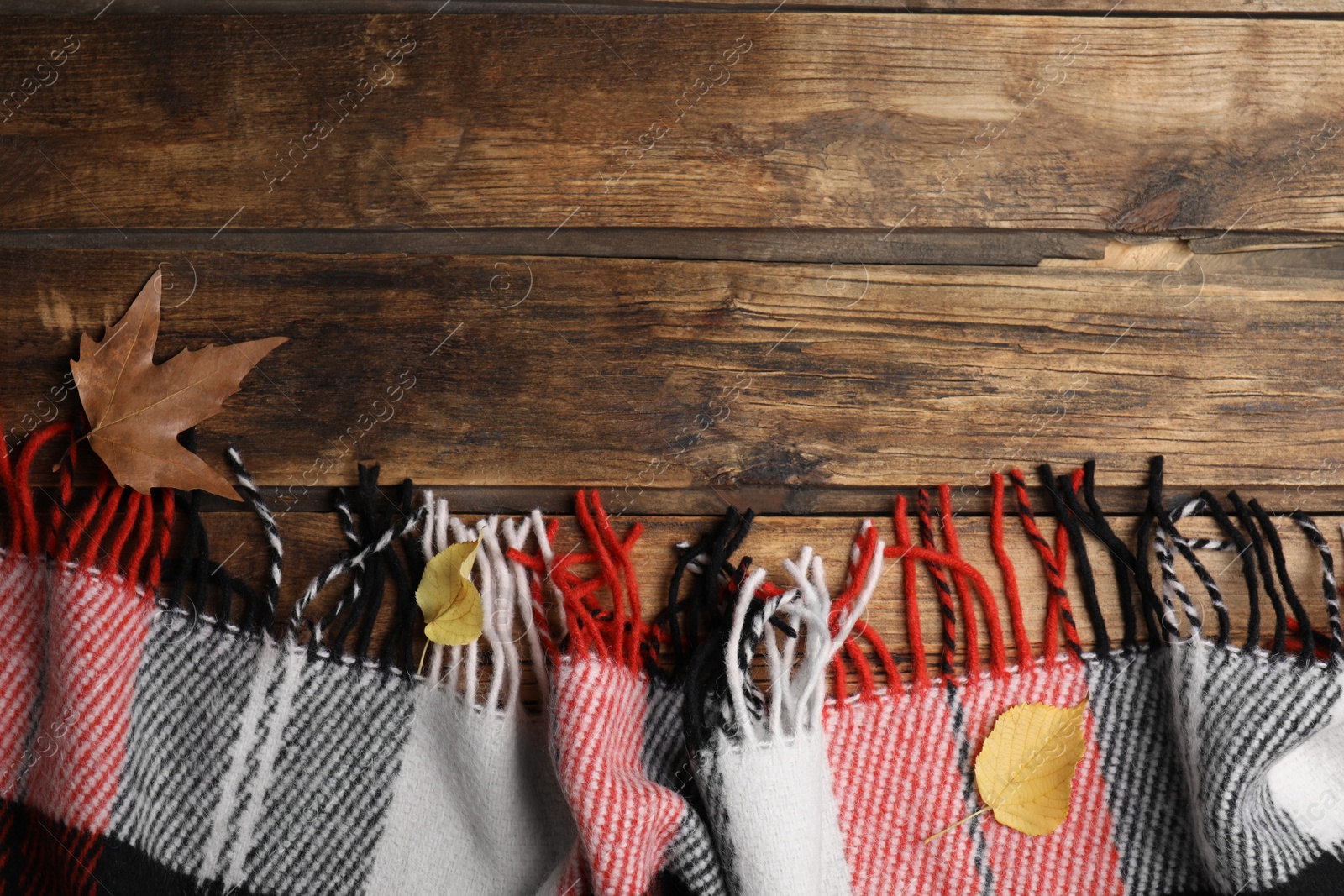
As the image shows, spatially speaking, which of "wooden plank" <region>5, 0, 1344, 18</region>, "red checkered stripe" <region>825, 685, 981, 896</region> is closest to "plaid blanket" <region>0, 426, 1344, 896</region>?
"red checkered stripe" <region>825, 685, 981, 896</region>

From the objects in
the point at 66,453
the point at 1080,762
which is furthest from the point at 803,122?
the point at 66,453

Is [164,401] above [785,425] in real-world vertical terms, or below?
below

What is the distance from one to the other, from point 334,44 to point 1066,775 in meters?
1.10

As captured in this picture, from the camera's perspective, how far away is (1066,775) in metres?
0.78

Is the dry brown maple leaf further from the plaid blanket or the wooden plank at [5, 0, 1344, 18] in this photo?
the wooden plank at [5, 0, 1344, 18]

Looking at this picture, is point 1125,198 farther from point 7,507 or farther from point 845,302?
point 7,507

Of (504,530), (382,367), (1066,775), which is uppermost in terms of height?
(382,367)

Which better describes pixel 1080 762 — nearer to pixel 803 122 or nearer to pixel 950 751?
pixel 950 751

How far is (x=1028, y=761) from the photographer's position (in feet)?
2.60

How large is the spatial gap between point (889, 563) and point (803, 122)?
0.49 m

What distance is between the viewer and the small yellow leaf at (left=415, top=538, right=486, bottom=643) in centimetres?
78

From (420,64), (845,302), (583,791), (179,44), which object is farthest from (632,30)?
(583,791)

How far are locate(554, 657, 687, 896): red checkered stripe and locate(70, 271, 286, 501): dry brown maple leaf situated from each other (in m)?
0.43

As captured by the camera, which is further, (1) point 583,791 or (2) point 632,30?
(2) point 632,30
